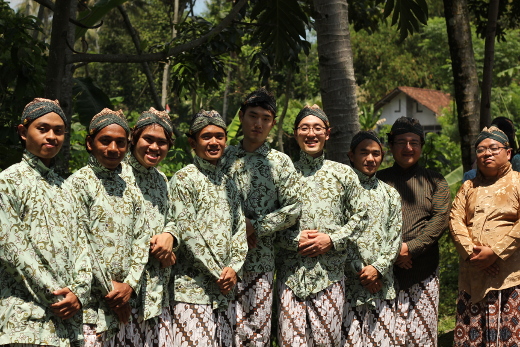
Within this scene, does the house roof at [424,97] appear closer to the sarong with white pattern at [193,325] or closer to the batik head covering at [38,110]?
the sarong with white pattern at [193,325]

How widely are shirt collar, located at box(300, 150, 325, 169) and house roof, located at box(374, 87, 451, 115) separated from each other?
1185 inches

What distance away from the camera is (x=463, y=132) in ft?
21.9

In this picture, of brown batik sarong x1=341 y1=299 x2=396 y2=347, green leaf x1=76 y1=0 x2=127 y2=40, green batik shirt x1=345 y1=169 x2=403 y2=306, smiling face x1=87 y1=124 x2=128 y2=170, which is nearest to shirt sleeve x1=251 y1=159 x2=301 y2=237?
green batik shirt x1=345 y1=169 x2=403 y2=306

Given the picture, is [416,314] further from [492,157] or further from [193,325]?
[193,325]

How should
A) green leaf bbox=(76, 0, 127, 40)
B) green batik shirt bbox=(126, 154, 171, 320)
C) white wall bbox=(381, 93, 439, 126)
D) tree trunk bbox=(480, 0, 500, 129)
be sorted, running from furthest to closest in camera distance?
1. white wall bbox=(381, 93, 439, 126)
2. tree trunk bbox=(480, 0, 500, 129)
3. green leaf bbox=(76, 0, 127, 40)
4. green batik shirt bbox=(126, 154, 171, 320)

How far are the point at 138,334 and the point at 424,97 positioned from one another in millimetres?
32920

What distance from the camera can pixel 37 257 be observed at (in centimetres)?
350

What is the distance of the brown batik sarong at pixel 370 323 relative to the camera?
4980 millimetres

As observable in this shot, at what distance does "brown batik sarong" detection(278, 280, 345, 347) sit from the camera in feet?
15.3

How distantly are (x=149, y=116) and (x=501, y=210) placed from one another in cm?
260

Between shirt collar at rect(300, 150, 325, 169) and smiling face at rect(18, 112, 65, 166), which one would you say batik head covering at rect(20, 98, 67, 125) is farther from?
shirt collar at rect(300, 150, 325, 169)

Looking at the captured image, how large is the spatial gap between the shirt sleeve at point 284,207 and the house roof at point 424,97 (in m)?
30.4

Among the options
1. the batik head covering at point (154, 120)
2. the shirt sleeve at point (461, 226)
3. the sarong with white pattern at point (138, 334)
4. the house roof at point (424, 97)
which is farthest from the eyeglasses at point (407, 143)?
the house roof at point (424, 97)

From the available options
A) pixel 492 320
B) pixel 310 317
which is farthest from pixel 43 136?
pixel 492 320
